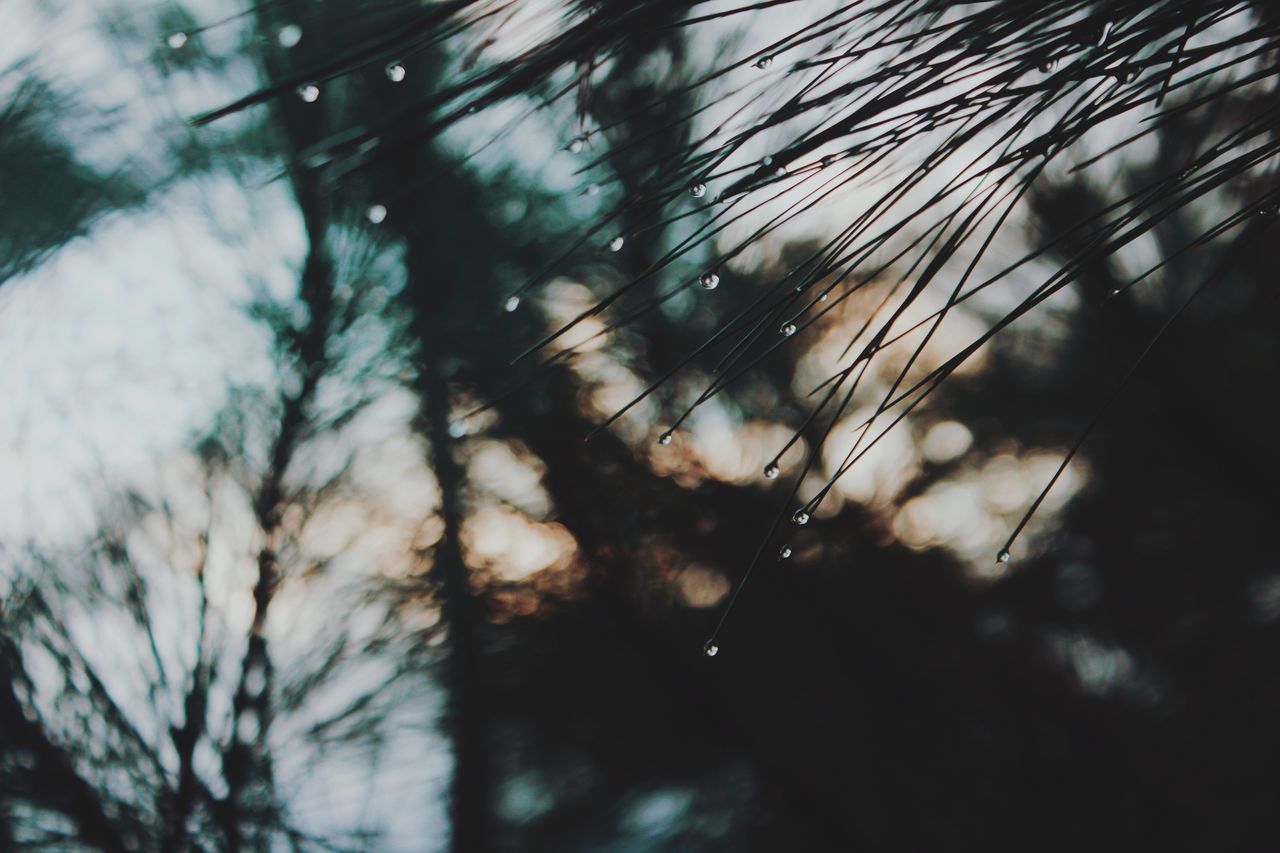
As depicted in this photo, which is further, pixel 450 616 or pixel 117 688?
pixel 450 616

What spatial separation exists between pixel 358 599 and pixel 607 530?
30 cm

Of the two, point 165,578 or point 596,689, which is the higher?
point 165,578

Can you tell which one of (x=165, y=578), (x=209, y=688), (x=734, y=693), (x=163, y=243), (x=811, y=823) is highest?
(x=163, y=243)

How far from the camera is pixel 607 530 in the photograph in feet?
3.61

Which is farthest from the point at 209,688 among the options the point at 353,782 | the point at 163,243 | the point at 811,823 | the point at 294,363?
the point at 811,823

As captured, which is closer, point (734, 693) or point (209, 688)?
point (209, 688)

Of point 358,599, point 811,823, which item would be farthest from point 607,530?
point 811,823

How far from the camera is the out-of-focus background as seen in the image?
3.05 feet

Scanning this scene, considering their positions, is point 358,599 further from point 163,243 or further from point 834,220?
point 834,220

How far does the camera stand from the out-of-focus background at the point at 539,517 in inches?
36.6

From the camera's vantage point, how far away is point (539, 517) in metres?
1.11

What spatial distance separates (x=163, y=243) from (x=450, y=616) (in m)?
0.54

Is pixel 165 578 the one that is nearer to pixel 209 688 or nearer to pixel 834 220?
pixel 209 688

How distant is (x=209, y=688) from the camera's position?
959mm
